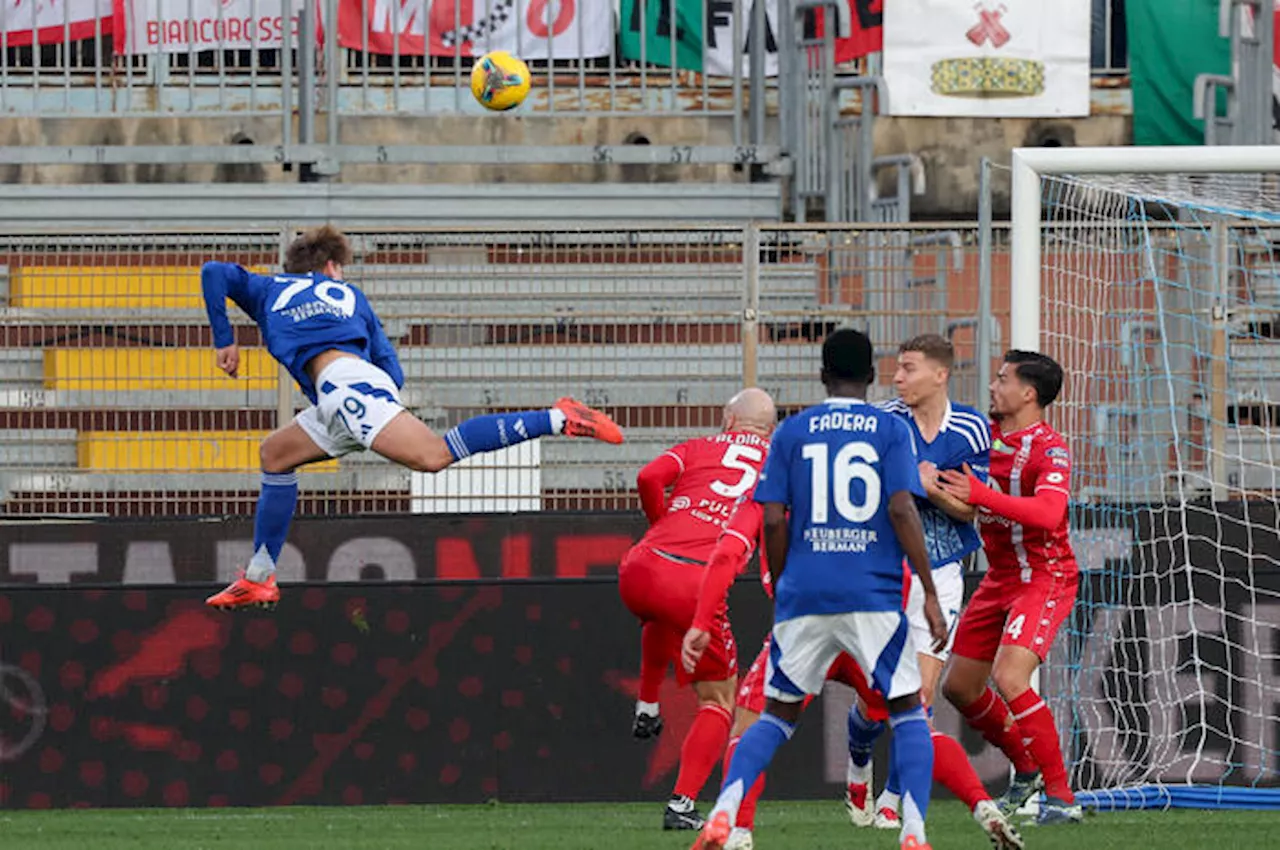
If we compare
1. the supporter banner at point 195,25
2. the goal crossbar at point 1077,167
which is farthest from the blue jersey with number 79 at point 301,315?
the supporter banner at point 195,25

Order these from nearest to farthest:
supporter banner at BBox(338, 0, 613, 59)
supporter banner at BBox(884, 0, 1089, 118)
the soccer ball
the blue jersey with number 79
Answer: the blue jersey with number 79 → the soccer ball → supporter banner at BBox(884, 0, 1089, 118) → supporter banner at BBox(338, 0, 613, 59)

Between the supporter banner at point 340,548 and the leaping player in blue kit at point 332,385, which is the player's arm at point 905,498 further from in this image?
the supporter banner at point 340,548

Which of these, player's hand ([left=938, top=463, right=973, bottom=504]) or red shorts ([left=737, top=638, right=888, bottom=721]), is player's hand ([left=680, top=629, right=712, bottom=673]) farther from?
player's hand ([left=938, top=463, right=973, bottom=504])

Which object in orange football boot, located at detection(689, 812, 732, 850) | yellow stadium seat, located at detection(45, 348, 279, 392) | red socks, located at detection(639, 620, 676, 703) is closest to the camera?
orange football boot, located at detection(689, 812, 732, 850)

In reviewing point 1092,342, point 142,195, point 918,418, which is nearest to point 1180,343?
point 1092,342

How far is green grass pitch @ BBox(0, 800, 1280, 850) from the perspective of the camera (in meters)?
9.36

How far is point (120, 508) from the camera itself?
46.2 feet

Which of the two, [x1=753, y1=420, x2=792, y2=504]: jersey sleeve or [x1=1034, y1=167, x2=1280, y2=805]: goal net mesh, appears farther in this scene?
[x1=1034, y1=167, x2=1280, y2=805]: goal net mesh

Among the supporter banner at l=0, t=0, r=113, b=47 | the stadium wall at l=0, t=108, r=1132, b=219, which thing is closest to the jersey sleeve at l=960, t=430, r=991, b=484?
the stadium wall at l=0, t=108, r=1132, b=219

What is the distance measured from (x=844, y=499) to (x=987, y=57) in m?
9.20

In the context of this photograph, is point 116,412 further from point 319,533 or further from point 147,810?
point 147,810

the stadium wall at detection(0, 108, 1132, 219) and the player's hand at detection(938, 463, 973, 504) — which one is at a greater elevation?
the stadium wall at detection(0, 108, 1132, 219)

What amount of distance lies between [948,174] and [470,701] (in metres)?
6.95

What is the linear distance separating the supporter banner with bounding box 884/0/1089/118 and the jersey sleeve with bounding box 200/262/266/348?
6925 millimetres
